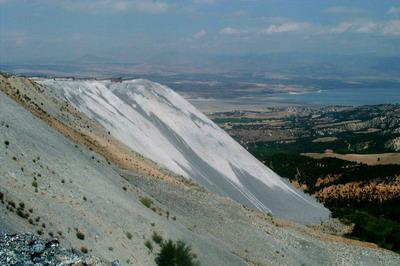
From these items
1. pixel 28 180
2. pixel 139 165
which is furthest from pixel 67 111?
pixel 28 180

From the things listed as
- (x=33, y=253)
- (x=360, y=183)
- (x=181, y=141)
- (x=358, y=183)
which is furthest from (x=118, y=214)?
(x=358, y=183)

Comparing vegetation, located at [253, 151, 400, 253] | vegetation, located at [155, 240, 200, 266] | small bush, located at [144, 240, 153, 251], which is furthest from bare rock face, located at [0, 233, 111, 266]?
vegetation, located at [253, 151, 400, 253]

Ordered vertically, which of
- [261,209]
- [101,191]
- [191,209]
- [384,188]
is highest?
[101,191]

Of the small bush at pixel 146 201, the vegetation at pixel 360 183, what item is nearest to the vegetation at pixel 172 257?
the small bush at pixel 146 201

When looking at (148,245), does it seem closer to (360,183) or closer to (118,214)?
(118,214)

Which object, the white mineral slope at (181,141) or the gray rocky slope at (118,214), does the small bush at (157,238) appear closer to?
the gray rocky slope at (118,214)

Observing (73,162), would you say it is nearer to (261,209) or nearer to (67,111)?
(67,111)
